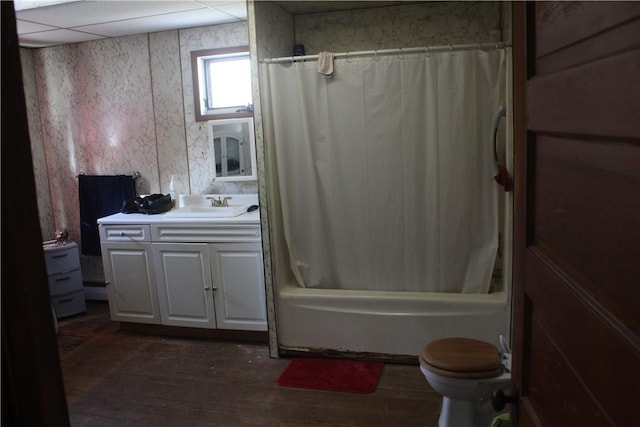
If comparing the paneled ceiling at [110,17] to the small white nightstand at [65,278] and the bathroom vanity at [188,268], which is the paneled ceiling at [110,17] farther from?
the small white nightstand at [65,278]

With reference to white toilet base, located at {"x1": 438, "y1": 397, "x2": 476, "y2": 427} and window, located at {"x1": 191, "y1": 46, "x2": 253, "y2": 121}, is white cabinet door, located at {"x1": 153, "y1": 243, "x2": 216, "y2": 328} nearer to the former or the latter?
window, located at {"x1": 191, "y1": 46, "x2": 253, "y2": 121}

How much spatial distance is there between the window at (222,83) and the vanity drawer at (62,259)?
1.54 metres

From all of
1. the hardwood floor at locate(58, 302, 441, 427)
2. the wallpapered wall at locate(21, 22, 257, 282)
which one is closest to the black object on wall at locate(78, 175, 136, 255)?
the wallpapered wall at locate(21, 22, 257, 282)

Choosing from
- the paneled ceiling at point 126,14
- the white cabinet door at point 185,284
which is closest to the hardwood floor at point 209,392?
the white cabinet door at point 185,284

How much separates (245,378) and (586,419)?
2448 millimetres

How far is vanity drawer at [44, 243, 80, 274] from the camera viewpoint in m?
3.93

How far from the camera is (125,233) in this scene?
3.54m

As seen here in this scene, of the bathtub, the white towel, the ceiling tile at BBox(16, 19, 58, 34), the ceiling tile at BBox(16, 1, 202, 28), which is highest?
the ceiling tile at BBox(16, 19, 58, 34)

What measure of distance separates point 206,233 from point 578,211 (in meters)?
2.87

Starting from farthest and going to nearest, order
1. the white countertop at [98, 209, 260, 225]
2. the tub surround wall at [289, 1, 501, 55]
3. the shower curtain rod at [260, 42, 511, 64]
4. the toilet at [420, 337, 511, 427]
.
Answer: the white countertop at [98, 209, 260, 225]
the tub surround wall at [289, 1, 501, 55]
the shower curtain rod at [260, 42, 511, 64]
the toilet at [420, 337, 511, 427]

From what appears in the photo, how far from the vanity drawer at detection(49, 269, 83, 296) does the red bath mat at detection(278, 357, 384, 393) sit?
216cm

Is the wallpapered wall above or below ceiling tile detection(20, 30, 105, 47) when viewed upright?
below

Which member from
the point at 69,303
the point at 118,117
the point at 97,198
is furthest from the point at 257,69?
the point at 69,303

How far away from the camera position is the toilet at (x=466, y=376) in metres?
2.05
